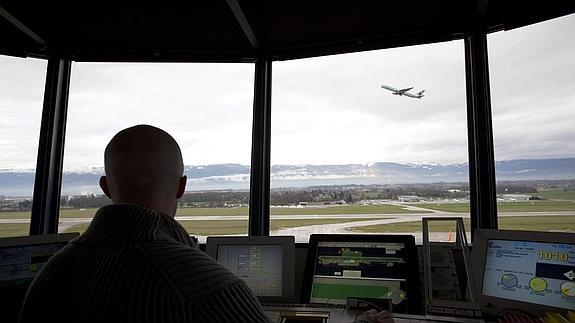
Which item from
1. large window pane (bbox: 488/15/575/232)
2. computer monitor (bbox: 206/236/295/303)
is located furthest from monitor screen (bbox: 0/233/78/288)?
large window pane (bbox: 488/15/575/232)

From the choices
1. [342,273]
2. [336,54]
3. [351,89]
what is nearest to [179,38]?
[336,54]

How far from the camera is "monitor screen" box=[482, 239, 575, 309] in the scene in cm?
138

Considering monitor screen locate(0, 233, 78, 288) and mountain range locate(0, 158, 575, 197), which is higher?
mountain range locate(0, 158, 575, 197)

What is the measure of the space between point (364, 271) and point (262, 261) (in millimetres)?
542

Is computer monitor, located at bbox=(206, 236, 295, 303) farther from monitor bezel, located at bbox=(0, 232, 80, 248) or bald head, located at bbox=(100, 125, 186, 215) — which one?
bald head, located at bbox=(100, 125, 186, 215)

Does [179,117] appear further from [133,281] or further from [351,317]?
[133,281]

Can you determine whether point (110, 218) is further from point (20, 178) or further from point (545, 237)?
point (20, 178)

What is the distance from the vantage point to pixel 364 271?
1687 millimetres

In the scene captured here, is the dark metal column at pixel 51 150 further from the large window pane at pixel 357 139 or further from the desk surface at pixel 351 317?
the desk surface at pixel 351 317

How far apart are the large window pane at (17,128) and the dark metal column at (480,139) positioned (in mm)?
3166

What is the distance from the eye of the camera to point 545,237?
144 centimetres

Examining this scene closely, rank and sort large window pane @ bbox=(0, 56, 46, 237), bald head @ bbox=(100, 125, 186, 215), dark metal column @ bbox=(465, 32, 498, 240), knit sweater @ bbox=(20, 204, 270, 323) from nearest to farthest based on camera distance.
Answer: knit sweater @ bbox=(20, 204, 270, 323) → bald head @ bbox=(100, 125, 186, 215) → dark metal column @ bbox=(465, 32, 498, 240) → large window pane @ bbox=(0, 56, 46, 237)

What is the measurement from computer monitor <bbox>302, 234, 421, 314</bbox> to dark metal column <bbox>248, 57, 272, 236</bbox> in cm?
75

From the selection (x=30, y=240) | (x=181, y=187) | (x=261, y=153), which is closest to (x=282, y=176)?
(x=261, y=153)
